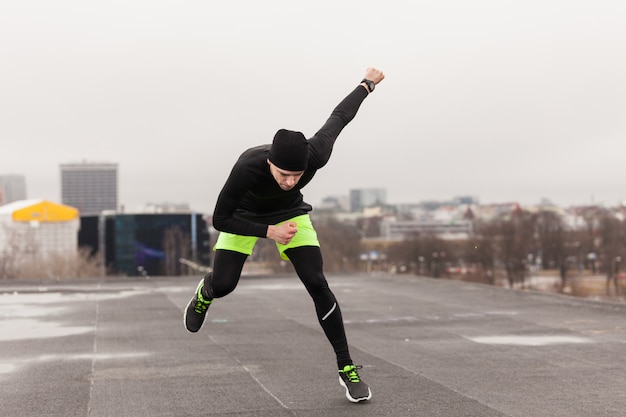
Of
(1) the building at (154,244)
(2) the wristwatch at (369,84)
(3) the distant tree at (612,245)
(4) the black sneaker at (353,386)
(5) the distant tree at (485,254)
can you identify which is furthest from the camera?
(1) the building at (154,244)

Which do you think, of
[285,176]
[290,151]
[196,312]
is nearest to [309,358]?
[196,312]

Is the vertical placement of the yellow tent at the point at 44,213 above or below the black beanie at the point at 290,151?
above

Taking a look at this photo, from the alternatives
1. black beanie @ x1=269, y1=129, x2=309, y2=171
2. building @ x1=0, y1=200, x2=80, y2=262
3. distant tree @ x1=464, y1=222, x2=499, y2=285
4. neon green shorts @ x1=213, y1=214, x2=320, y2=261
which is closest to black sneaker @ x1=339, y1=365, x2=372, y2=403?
neon green shorts @ x1=213, y1=214, x2=320, y2=261

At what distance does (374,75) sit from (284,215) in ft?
4.19

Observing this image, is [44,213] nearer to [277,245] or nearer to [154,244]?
[154,244]

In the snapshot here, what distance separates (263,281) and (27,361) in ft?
49.6

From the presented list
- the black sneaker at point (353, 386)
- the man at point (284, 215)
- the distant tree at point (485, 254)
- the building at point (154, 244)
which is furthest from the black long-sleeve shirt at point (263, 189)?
the building at point (154, 244)

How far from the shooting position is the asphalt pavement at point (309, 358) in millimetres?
6012

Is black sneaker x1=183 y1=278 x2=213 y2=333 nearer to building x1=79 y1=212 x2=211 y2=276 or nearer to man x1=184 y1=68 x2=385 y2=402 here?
man x1=184 y1=68 x2=385 y2=402

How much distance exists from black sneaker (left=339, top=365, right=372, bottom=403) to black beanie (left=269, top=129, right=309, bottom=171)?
1.56 metres

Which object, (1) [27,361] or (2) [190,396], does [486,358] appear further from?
(1) [27,361]

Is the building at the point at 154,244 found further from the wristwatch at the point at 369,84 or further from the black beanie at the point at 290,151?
the black beanie at the point at 290,151

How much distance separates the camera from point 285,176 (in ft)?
18.5

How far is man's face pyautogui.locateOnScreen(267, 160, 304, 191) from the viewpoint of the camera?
18.3 ft
